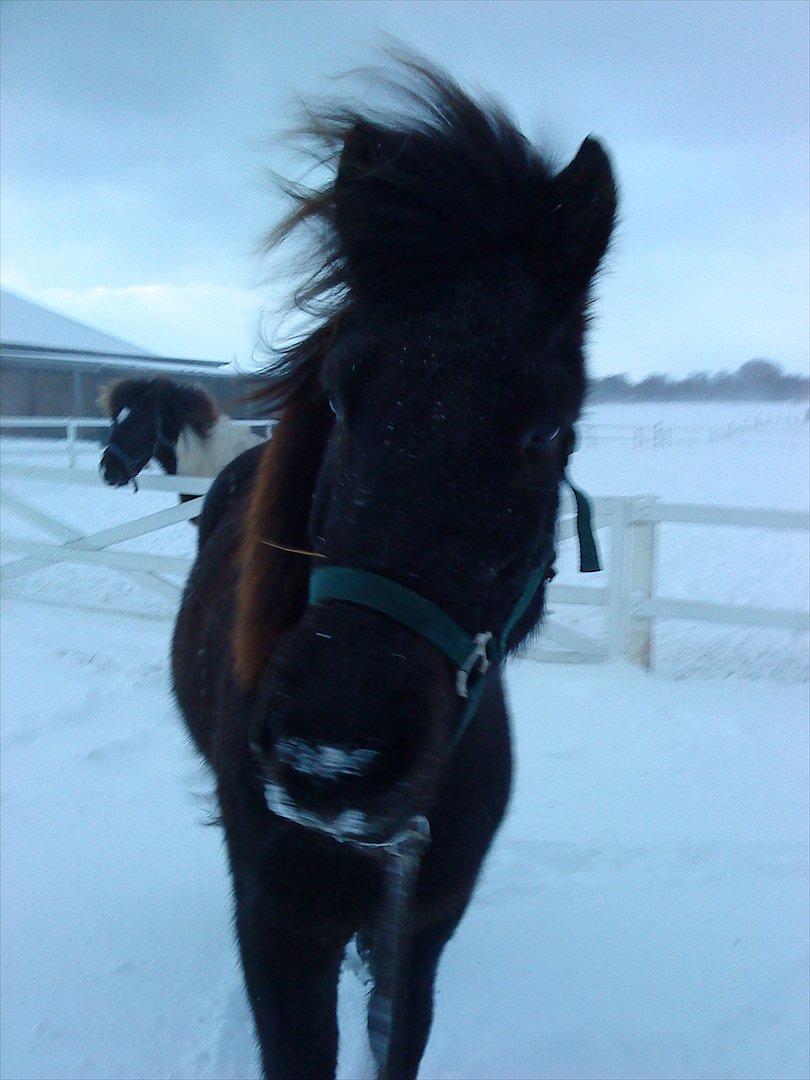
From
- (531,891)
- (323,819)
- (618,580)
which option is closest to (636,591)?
(618,580)

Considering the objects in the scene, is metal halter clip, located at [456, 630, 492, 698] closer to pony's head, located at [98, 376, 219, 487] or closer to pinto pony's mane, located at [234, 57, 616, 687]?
pinto pony's mane, located at [234, 57, 616, 687]

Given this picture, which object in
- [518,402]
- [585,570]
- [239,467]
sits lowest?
[585,570]

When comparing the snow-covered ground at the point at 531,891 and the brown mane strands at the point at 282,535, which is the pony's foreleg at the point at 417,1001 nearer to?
the snow-covered ground at the point at 531,891

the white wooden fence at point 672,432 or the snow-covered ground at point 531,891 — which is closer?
the snow-covered ground at point 531,891

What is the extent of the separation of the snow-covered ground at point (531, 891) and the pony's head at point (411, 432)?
1.36 m

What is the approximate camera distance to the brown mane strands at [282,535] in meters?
1.57

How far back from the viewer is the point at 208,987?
234 centimetres

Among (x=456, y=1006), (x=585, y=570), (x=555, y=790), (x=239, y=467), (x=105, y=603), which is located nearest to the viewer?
(x=585, y=570)

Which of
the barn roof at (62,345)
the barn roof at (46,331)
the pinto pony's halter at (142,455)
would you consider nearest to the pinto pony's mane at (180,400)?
the pinto pony's halter at (142,455)

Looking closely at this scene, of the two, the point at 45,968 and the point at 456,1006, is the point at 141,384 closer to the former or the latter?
the point at 45,968

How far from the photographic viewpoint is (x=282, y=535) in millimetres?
1594

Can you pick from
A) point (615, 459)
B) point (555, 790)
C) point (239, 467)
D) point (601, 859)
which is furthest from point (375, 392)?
point (615, 459)

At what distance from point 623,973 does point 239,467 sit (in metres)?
2.25

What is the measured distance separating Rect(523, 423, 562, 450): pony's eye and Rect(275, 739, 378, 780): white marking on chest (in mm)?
594
